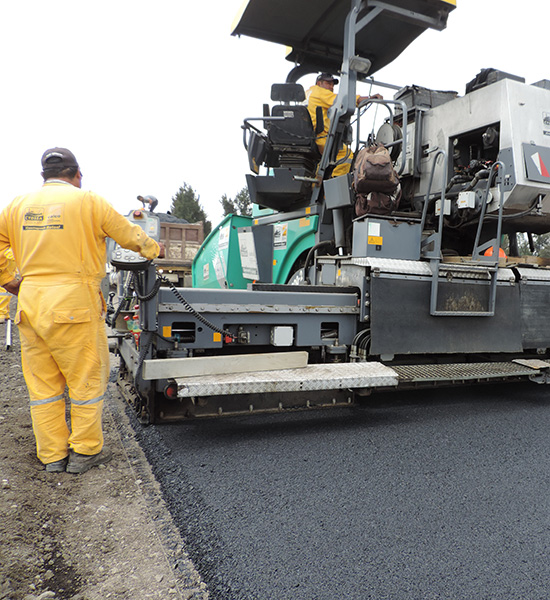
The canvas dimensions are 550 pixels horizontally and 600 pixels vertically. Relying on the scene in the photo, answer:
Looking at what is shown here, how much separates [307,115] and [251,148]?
1.99 ft

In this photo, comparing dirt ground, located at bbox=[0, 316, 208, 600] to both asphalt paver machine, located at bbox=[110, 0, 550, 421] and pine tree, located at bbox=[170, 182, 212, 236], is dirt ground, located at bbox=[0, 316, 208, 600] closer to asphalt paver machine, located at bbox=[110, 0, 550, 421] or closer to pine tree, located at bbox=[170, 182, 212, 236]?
asphalt paver machine, located at bbox=[110, 0, 550, 421]

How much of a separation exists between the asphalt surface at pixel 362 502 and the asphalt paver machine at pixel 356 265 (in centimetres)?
31

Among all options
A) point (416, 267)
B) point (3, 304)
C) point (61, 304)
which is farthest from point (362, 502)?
point (3, 304)

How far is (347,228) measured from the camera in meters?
4.11

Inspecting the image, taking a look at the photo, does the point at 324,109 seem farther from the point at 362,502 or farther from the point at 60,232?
the point at 362,502

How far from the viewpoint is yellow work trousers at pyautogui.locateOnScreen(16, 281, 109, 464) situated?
240cm

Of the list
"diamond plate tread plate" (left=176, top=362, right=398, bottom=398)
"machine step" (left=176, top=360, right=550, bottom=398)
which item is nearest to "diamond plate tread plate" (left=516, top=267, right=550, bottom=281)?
"machine step" (left=176, top=360, right=550, bottom=398)

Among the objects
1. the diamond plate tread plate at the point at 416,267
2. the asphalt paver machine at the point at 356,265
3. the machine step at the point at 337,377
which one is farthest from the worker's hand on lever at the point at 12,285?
the diamond plate tread plate at the point at 416,267

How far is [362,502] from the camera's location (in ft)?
7.29

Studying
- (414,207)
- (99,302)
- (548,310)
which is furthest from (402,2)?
(99,302)

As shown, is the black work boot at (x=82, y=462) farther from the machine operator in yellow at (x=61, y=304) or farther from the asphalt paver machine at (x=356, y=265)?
the asphalt paver machine at (x=356, y=265)

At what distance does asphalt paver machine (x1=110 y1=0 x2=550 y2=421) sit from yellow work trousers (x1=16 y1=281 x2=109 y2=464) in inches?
14.1

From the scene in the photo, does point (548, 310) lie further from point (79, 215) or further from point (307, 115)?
point (79, 215)

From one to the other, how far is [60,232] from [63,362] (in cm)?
68
